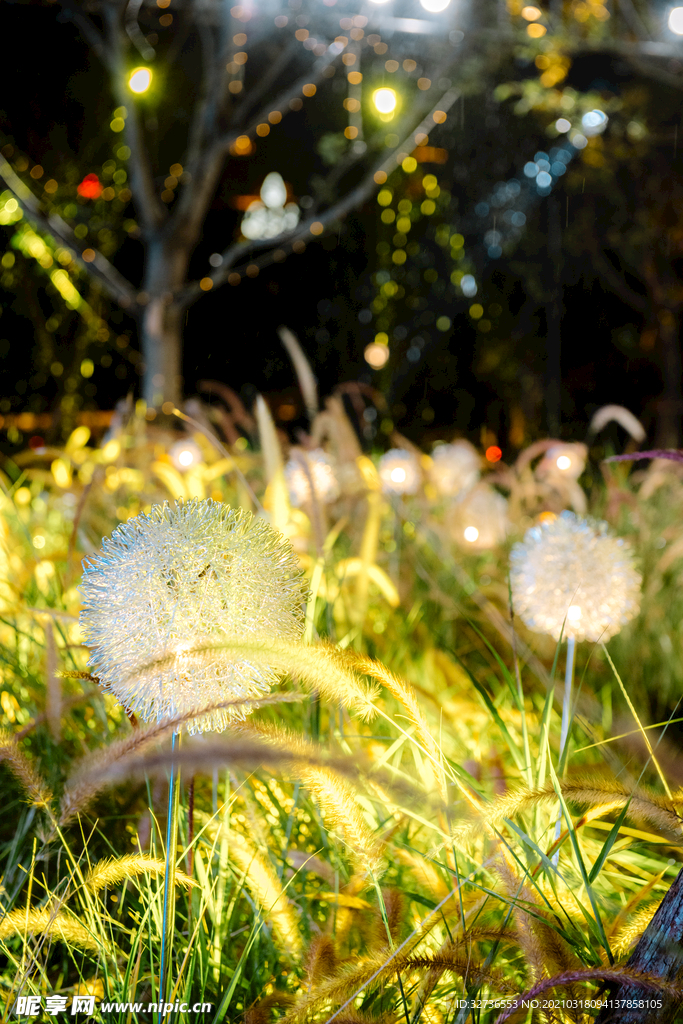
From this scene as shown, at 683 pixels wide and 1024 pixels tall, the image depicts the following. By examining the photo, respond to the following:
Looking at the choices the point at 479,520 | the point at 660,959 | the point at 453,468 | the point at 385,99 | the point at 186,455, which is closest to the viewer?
the point at 660,959

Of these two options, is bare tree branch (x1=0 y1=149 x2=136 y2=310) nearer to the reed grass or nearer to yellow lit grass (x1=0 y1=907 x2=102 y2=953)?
the reed grass

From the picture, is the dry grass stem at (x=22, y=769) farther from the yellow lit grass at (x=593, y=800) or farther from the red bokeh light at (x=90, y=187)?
the red bokeh light at (x=90, y=187)

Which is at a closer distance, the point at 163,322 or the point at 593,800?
the point at 593,800

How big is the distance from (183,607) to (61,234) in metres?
2.49

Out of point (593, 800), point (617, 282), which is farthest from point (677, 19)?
point (593, 800)

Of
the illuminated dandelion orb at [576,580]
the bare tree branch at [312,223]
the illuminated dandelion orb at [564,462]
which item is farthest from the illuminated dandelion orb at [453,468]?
the bare tree branch at [312,223]

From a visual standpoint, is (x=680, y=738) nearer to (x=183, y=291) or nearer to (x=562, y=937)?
(x=562, y=937)

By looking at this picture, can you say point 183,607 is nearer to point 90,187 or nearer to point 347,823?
point 347,823

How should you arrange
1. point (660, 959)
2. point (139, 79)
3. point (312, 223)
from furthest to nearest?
1. point (312, 223)
2. point (139, 79)
3. point (660, 959)

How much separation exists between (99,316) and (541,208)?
105 inches

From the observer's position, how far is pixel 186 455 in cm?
151

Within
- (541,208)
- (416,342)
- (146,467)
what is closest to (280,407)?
(416,342)

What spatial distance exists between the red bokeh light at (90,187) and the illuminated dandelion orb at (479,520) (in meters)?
2.68

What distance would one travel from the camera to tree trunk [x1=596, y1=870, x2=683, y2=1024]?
344 mm
